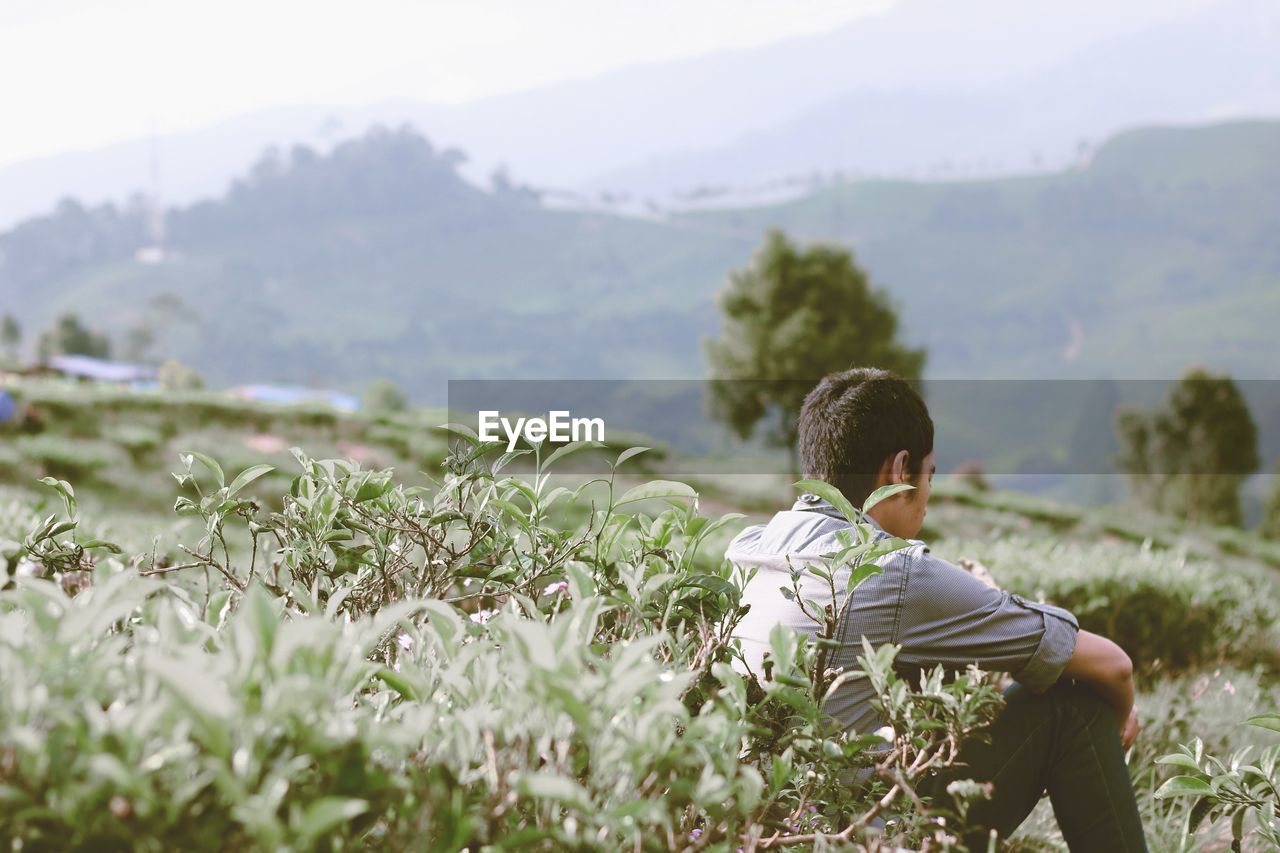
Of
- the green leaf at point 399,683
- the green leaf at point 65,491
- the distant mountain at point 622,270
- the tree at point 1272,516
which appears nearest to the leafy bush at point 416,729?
the green leaf at point 399,683

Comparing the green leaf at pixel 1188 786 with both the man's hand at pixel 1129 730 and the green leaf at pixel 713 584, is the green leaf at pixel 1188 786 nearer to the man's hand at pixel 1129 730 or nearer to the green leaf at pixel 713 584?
the man's hand at pixel 1129 730

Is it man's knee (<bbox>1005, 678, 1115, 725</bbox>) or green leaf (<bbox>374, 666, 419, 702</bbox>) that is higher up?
green leaf (<bbox>374, 666, 419, 702</bbox>)

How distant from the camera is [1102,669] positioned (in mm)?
2127

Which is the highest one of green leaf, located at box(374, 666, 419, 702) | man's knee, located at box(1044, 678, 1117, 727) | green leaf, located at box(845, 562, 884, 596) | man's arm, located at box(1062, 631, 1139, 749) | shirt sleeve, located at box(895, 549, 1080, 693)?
green leaf, located at box(845, 562, 884, 596)

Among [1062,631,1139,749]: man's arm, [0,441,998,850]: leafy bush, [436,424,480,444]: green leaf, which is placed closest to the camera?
[0,441,998,850]: leafy bush

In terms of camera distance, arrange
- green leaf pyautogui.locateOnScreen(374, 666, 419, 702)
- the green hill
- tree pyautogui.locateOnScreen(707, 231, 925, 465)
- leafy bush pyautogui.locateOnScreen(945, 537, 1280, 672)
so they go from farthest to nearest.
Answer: the green hill < tree pyautogui.locateOnScreen(707, 231, 925, 465) < leafy bush pyautogui.locateOnScreen(945, 537, 1280, 672) < green leaf pyautogui.locateOnScreen(374, 666, 419, 702)

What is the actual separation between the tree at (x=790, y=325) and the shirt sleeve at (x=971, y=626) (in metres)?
15.5

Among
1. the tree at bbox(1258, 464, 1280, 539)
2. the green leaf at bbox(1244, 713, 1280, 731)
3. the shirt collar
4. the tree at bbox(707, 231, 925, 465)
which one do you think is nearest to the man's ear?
the shirt collar

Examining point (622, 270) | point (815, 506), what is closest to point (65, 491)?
point (815, 506)

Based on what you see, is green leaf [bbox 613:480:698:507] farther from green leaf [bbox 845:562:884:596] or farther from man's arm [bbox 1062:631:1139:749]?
man's arm [bbox 1062:631:1139:749]

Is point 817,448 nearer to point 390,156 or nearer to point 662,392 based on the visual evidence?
point 662,392

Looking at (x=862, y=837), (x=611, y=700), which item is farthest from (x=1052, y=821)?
(x=611, y=700)

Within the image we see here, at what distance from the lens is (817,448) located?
7.56ft

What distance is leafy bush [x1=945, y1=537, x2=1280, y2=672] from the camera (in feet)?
16.8
